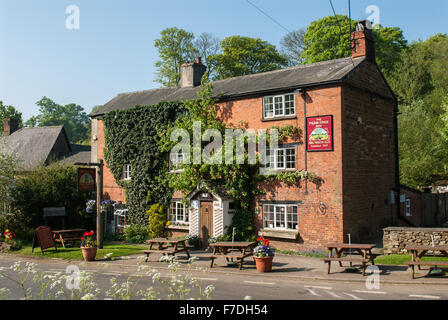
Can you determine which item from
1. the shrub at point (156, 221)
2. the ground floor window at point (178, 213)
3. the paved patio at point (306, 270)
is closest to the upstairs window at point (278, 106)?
the paved patio at point (306, 270)

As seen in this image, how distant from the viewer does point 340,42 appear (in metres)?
39.1

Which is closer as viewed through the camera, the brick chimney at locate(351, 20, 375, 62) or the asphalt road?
the asphalt road

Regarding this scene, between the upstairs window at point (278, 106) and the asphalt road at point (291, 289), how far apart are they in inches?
355

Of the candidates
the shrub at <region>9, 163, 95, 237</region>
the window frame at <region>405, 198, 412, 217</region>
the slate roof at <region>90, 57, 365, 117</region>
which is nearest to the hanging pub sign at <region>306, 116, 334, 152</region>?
the slate roof at <region>90, 57, 365, 117</region>

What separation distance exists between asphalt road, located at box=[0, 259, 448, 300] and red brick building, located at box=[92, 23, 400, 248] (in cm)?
571

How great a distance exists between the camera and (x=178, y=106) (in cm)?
2311

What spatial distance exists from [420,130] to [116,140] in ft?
77.5

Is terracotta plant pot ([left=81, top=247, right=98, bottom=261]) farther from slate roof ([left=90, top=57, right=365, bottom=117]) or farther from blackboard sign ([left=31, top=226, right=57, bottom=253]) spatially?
slate roof ([left=90, top=57, right=365, bottom=117])

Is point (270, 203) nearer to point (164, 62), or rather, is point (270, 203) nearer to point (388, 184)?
point (388, 184)

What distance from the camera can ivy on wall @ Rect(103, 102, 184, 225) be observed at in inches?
925

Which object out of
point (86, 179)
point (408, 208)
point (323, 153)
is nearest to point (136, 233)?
point (86, 179)

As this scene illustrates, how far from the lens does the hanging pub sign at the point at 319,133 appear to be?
1814 cm

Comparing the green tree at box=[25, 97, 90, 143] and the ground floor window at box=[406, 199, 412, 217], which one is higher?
the green tree at box=[25, 97, 90, 143]

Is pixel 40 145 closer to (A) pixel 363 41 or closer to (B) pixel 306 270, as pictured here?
(A) pixel 363 41
